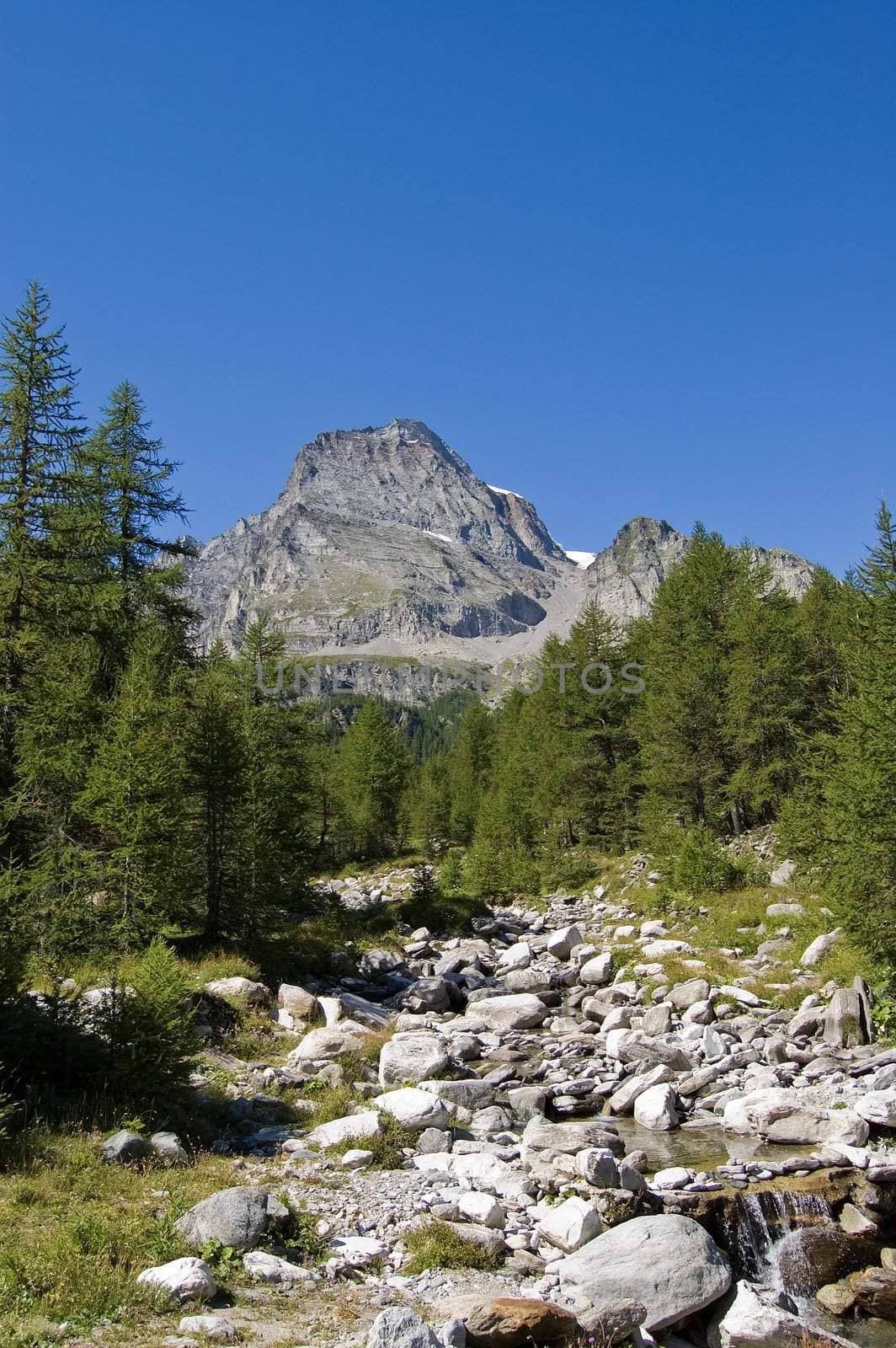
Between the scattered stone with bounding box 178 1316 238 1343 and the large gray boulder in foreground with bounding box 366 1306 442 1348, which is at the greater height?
the large gray boulder in foreground with bounding box 366 1306 442 1348

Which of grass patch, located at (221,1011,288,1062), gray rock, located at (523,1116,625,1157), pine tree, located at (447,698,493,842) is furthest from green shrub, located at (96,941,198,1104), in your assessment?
pine tree, located at (447,698,493,842)

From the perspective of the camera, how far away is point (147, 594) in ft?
91.7

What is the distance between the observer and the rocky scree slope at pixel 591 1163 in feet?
26.9

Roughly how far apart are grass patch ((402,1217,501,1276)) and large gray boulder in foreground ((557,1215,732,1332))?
2.68ft

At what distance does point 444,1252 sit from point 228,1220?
2278 millimetres

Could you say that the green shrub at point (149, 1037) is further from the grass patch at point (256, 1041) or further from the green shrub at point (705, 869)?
the green shrub at point (705, 869)

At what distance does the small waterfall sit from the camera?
9.88 m

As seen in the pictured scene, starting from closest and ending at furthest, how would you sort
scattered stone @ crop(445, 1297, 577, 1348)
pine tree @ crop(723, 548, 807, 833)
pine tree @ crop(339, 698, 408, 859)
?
scattered stone @ crop(445, 1297, 577, 1348)
pine tree @ crop(723, 548, 807, 833)
pine tree @ crop(339, 698, 408, 859)

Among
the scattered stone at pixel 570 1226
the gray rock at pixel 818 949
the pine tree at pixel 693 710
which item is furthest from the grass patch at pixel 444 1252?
the pine tree at pixel 693 710

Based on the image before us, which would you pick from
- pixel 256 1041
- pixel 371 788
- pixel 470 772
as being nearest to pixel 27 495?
pixel 256 1041

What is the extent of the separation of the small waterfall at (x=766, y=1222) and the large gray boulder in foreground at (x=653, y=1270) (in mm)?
1228

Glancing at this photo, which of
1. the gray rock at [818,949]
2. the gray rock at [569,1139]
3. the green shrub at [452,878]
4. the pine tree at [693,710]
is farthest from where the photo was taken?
the green shrub at [452,878]

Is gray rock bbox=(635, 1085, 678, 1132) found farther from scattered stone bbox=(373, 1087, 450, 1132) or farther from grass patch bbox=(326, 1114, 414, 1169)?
grass patch bbox=(326, 1114, 414, 1169)

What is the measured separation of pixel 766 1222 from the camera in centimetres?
1029
